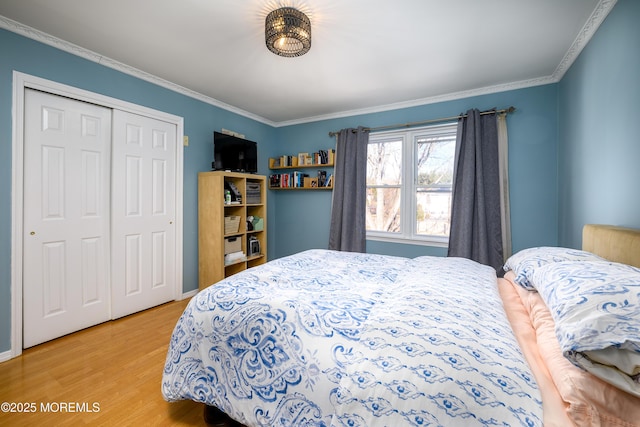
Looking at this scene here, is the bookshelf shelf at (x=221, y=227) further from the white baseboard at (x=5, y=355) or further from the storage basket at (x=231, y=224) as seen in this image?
the white baseboard at (x=5, y=355)

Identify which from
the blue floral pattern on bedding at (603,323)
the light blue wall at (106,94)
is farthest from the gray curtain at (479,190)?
the light blue wall at (106,94)

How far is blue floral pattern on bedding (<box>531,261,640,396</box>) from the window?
246cm

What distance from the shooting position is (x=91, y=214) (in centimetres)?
253

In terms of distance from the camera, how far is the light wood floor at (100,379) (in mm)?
1499

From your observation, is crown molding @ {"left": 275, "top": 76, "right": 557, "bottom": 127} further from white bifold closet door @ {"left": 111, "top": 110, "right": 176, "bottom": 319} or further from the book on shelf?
white bifold closet door @ {"left": 111, "top": 110, "right": 176, "bottom": 319}

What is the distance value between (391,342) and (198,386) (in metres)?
0.98

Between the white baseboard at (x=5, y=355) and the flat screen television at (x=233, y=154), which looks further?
the flat screen television at (x=233, y=154)

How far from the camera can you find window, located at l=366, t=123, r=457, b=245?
3.39m

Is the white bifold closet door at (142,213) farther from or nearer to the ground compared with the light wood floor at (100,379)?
farther from the ground

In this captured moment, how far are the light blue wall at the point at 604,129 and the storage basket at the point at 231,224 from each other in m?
3.47

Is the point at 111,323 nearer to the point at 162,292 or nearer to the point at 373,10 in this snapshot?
the point at 162,292

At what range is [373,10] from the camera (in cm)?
183

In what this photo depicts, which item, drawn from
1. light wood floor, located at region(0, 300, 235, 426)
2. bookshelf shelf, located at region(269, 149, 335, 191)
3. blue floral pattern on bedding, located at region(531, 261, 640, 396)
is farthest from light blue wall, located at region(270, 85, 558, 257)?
light wood floor, located at region(0, 300, 235, 426)

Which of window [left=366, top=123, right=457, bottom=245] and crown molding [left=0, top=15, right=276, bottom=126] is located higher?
crown molding [left=0, top=15, right=276, bottom=126]
